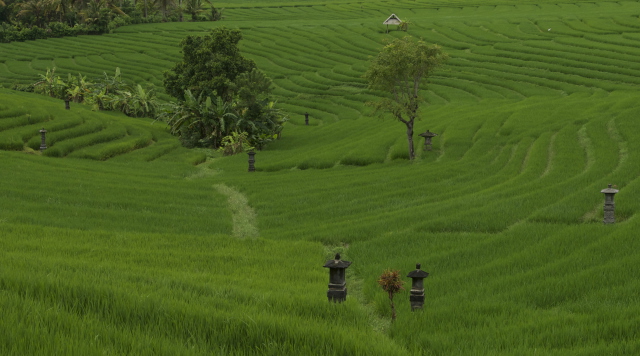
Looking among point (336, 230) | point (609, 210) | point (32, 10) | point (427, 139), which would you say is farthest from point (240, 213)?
point (32, 10)

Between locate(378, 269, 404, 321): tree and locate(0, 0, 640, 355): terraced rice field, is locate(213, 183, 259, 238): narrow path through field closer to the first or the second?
locate(0, 0, 640, 355): terraced rice field

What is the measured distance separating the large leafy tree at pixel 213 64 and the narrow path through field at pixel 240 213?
16.4 metres

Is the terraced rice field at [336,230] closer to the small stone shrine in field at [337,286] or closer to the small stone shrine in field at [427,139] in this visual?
the small stone shrine in field at [337,286]

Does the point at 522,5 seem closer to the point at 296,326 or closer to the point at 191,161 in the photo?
the point at 191,161

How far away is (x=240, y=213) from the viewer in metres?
22.8

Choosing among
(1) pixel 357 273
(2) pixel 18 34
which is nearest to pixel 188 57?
(1) pixel 357 273

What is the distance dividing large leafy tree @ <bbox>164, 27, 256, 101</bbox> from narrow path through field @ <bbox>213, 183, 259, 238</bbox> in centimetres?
1635

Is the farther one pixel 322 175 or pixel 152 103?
pixel 152 103

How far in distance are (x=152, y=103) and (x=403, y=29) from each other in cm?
3557

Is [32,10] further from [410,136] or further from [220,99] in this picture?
[410,136]

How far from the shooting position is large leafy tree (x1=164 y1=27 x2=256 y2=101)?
4328 cm

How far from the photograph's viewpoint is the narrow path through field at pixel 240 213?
19.9 meters

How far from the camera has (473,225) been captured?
57.6 ft

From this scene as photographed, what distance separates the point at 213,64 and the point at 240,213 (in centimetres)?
2254
